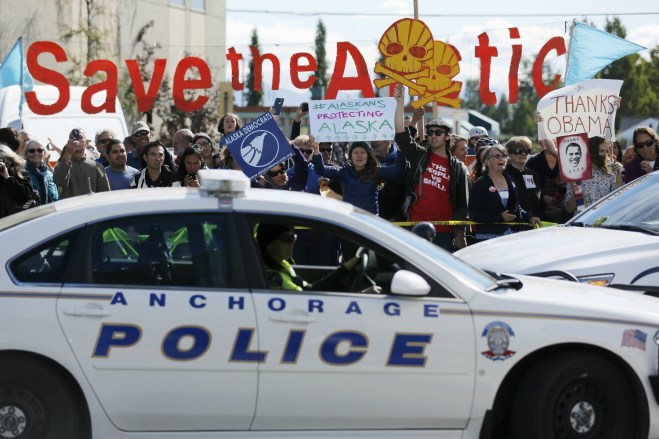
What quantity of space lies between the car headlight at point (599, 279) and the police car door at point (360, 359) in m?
2.10

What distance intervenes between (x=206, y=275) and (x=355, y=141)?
6.29m

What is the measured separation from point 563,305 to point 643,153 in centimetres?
704

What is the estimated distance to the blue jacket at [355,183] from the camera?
10.9m

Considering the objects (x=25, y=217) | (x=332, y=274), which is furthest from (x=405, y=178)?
(x=25, y=217)

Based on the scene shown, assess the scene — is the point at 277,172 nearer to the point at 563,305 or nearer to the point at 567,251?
the point at 567,251

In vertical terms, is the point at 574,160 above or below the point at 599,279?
above

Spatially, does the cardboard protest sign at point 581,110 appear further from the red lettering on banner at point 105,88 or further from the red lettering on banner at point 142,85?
the red lettering on banner at point 105,88

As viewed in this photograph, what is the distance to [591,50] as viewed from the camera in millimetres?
15820

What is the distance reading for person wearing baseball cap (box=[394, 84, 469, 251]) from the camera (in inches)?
435

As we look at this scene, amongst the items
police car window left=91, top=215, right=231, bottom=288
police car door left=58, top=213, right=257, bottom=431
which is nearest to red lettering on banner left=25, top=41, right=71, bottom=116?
police car window left=91, top=215, right=231, bottom=288

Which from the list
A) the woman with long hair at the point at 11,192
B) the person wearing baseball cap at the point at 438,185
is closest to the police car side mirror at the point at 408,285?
the person wearing baseball cap at the point at 438,185

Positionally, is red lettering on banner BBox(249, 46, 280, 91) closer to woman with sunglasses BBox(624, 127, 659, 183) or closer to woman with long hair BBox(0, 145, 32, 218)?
woman with sunglasses BBox(624, 127, 659, 183)

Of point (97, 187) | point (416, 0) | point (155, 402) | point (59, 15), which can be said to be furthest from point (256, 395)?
point (59, 15)

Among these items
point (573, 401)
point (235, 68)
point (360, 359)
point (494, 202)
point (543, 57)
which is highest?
point (543, 57)
